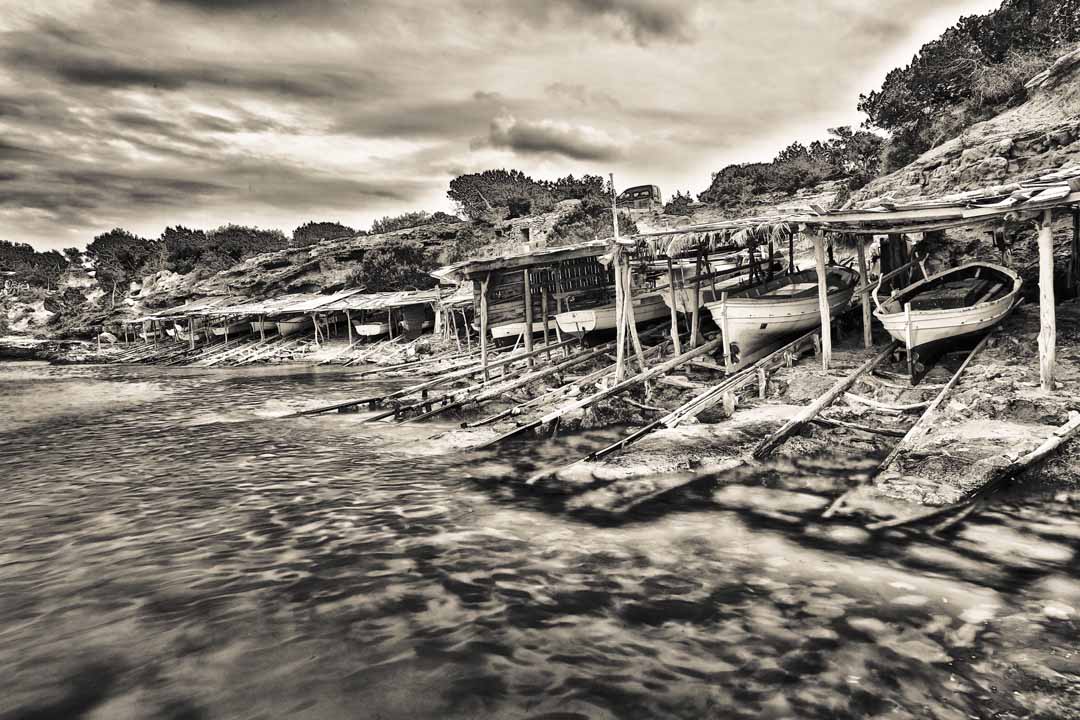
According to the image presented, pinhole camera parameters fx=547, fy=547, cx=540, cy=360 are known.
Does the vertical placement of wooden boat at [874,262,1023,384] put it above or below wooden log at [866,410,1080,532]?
above

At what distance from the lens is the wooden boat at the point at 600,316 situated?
16672 millimetres

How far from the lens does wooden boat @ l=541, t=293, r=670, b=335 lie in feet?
54.7

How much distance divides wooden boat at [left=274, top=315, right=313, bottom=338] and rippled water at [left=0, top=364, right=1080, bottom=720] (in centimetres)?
3116

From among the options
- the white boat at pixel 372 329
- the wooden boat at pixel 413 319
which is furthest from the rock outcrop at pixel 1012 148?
the white boat at pixel 372 329

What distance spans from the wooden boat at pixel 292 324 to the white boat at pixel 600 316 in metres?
26.4

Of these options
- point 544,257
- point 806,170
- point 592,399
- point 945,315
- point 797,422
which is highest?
point 806,170

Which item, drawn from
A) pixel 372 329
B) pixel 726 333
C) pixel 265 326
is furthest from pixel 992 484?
pixel 265 326

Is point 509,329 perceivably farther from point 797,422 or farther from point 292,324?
point 292,324

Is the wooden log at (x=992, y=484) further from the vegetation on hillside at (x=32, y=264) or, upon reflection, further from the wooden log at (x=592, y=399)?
the vegetation on hillside at (x=32, y=264)

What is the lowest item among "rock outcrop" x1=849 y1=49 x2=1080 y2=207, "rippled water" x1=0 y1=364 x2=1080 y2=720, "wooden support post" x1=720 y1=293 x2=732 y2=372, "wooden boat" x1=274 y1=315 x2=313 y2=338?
"rippled water" x1=0 y1=364 x2=1080 y2=720

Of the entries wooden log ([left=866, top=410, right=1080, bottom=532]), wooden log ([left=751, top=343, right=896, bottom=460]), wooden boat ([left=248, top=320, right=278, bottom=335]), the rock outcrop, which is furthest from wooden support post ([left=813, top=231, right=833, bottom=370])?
wooden boat ([left=248, top=320, right=278, bottom=335])

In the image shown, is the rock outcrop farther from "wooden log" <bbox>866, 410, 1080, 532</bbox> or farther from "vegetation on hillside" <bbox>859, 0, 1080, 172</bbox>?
"wooden log" <bbox>866, 410, 1080, 532</bbox>

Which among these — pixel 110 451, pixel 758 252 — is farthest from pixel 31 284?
pixel 758 252

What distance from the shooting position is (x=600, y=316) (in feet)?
54.7
